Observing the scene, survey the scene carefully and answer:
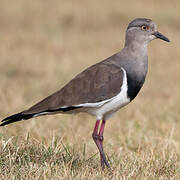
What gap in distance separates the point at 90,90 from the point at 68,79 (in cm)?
482

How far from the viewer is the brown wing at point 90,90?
447 centimetres

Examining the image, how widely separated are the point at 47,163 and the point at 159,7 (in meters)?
12.9

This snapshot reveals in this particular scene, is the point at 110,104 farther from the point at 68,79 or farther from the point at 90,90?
the point at 68,79

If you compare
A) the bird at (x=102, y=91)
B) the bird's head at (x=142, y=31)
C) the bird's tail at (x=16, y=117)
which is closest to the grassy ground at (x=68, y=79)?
the bird's tail at (x=16, y=117)

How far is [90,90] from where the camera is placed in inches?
179

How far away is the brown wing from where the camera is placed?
176 inches

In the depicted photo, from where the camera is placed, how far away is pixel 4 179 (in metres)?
3.73

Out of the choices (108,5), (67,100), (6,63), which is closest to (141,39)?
(67,100)

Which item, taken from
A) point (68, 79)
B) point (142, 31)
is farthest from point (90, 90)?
point (68, 79)

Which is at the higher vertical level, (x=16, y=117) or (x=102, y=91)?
(x=102, y=91)

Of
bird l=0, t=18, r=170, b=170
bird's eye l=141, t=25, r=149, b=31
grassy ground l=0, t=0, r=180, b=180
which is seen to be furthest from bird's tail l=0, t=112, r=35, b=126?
bird's eye l=141, t=25, r=149, b=31

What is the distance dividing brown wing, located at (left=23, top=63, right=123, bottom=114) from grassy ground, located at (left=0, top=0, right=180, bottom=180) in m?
0.37

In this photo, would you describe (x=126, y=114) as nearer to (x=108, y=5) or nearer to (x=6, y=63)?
(x=6, y=63)

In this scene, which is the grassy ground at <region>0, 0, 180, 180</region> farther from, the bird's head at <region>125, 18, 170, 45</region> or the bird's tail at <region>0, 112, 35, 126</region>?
the bird's head at <region>125, 18, 170, 45</region>
